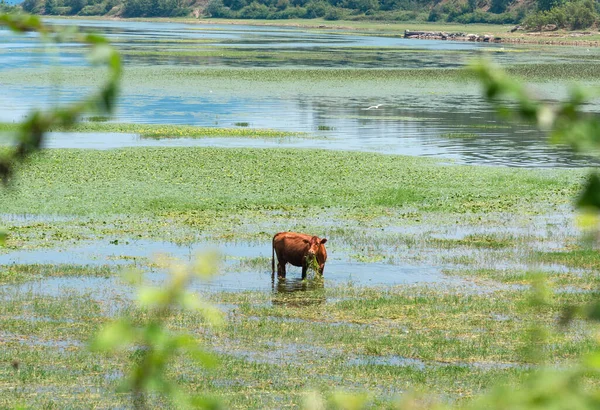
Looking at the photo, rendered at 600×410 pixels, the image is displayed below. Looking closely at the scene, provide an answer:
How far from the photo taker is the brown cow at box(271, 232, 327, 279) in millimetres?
16812

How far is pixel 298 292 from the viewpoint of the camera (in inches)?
645

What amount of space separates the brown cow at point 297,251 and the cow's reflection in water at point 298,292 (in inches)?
8.1

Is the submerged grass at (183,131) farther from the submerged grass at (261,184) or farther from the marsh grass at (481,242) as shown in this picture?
the marsh grass at (481,242)

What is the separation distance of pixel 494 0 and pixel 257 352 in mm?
148248

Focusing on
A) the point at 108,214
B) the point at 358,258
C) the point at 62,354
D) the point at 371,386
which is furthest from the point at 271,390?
the point at 108,214

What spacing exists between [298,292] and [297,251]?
3.00 ft

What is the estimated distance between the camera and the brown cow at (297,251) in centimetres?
1681

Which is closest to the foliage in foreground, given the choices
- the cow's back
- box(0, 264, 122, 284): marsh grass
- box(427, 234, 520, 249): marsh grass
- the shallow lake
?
the cow's back

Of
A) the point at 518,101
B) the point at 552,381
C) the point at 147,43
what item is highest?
the point at 518,101

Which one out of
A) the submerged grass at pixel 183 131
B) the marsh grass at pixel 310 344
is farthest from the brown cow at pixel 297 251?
the submerged grass at pixel 183 131

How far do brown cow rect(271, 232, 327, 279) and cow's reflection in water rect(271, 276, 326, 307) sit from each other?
21 cm

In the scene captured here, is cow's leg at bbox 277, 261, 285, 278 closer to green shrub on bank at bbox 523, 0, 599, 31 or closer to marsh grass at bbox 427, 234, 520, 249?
marsh grass at bbox 427, 234, 520, 249

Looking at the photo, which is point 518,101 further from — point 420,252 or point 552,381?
point 420,252

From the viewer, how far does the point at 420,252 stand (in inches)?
767
